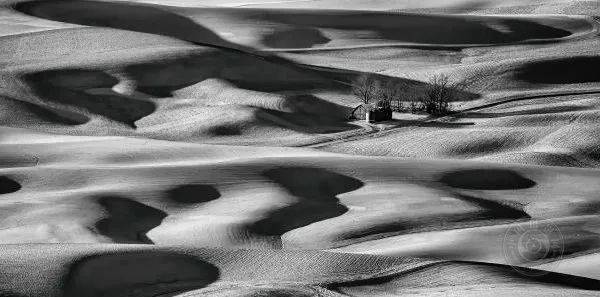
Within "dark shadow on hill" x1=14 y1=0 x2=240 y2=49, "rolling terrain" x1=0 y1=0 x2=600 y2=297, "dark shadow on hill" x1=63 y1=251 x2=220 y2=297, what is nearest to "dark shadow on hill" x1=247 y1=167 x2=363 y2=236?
"rolling terrain" x1=0 y1=0 x2=600 y2=297

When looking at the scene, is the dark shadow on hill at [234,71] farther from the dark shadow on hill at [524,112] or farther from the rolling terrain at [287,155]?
the dark shadow on hill at [524,112]

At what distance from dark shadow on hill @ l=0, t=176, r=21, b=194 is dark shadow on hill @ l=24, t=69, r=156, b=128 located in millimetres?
11246

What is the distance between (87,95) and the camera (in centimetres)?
4197

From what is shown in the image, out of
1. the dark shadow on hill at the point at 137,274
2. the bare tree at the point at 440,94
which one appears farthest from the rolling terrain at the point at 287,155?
the bare tree at the point at 440,94

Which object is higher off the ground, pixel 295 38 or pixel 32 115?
pixel 295 38

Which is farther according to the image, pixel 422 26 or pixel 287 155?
pixel 422 26

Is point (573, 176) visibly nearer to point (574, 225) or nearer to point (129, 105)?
point (574, 225)

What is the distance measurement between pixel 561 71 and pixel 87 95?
1673cm

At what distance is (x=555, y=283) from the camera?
62.6ft

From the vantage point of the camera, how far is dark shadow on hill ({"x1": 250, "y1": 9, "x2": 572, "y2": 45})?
177 feet

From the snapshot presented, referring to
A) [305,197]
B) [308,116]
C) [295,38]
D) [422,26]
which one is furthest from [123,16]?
[305,197]

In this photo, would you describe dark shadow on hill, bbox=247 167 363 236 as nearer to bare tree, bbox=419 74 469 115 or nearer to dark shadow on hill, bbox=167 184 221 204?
dark shadow on hill, bbox=167 184 221 204

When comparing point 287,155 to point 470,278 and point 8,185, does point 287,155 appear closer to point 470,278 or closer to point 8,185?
point 8,185

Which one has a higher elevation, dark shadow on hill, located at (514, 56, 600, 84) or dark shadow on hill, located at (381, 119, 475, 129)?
dark shadow on hill, located at (514, 56, 600, 84)
